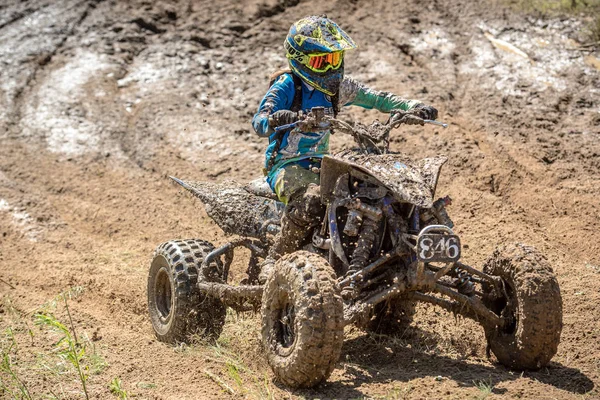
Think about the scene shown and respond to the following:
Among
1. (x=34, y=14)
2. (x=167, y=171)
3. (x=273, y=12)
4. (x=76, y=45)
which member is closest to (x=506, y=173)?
(x=167, y=171)

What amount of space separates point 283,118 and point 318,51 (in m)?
0.86

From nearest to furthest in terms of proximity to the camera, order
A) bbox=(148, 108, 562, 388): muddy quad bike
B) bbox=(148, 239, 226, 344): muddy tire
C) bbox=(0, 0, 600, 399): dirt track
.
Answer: bbox=(148, 108, 562, 388): muddy quad bike
bbox=(0, 0, 600, 399): dirt track
bbox=(148, 239, 226, 344): muddy tire

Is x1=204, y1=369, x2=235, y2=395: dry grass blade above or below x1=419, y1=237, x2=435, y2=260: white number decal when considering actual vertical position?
below

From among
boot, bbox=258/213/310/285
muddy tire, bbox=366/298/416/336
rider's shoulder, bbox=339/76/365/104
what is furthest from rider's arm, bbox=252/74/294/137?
muddy tire, bbox=366/298/416/336

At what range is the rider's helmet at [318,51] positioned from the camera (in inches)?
263

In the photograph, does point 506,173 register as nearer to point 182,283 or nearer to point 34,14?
point 182,283

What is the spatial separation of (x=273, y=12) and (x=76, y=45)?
3343 mm

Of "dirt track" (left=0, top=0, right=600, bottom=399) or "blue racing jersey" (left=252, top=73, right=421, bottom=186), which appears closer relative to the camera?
"dirt track" (left=0, top=0, right=600, bottom=399)

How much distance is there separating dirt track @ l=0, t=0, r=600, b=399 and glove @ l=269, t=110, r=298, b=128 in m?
1.85

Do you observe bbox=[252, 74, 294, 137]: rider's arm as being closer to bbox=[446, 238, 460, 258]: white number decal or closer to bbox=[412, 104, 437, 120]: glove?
bbox=[412, 104, 437, 120]: glove

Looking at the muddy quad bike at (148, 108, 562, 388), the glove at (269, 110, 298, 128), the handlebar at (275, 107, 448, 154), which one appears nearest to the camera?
the muddy quad bike at (148, 108, 562, 388)

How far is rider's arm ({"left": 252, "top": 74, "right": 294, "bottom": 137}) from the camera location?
642cm

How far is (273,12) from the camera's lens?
1412 centimetres

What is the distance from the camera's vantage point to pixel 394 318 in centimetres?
679
